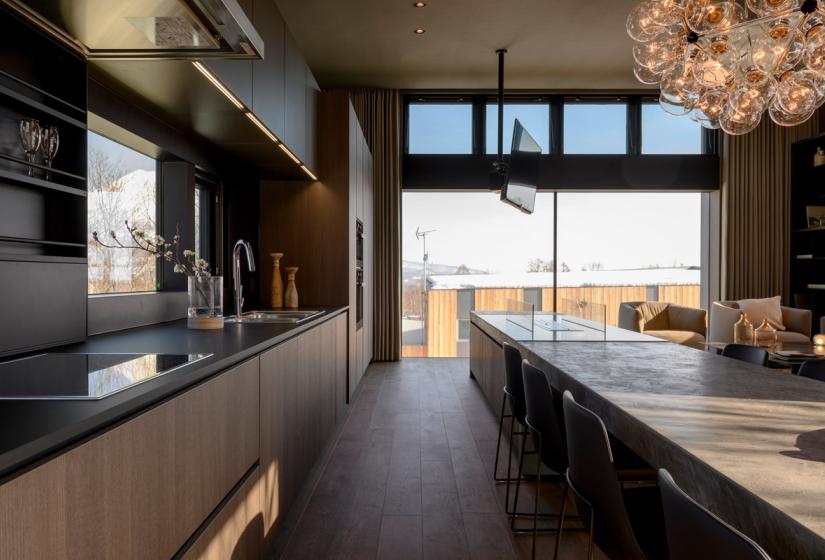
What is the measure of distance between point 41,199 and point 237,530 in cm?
135

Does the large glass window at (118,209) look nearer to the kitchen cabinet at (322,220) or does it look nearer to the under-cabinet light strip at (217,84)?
the under-cabinet light strip at (217,84)

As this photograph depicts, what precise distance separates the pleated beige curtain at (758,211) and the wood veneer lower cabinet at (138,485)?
23.2 ft

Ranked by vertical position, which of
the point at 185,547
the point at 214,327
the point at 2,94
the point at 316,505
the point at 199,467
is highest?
the point at 2,94

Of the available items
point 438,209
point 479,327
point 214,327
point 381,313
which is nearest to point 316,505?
point 214,327

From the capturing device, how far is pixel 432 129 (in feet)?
23.1

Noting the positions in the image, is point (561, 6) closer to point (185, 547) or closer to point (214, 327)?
point (214, 327)


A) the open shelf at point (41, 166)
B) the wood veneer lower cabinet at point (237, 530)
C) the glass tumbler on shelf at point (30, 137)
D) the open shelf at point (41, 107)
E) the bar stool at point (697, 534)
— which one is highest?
the open shelf at point (41, 107)

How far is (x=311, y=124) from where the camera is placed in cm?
412

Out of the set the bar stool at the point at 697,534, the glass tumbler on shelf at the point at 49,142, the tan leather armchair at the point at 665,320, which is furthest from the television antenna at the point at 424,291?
the bar stool at the point at 697,534

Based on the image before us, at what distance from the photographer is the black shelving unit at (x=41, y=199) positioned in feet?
5.62

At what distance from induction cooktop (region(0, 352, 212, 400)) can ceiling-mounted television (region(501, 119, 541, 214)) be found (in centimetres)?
369

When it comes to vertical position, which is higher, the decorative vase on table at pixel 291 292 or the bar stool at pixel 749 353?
the decorative vase on table at pixel 291 292

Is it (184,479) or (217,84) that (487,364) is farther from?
(184,479)

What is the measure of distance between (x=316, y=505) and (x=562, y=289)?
17.6 feet
